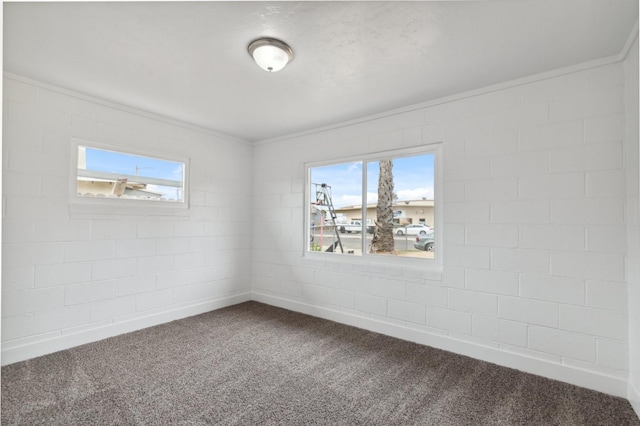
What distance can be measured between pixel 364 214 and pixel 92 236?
2925 mm

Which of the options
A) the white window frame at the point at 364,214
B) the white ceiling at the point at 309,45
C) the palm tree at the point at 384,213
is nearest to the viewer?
the white ceiling at the point at 309,45

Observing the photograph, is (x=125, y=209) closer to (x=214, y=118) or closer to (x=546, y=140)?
(x=214, y=118)

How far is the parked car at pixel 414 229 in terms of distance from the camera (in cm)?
352

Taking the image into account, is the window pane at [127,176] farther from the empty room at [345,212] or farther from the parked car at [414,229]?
the parked car at [414,229]

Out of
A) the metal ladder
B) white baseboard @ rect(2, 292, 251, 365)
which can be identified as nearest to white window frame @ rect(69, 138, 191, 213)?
white baseboard @ rect(2, 292, 251, 365)

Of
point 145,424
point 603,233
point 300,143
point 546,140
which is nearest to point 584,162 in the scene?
point 546,140

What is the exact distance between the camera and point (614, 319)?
8.24 feet

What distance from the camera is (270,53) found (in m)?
2.41

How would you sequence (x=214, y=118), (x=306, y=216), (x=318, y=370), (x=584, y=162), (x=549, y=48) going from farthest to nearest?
1. (x=306, y=216)
2. (x=214, y=118)
3. (x=318, y=370)
4. (x=584, y=162)
5. (x=549, y=48)

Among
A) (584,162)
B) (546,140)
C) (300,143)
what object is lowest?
(584,162)

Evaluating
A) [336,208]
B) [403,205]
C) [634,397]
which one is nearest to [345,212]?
[336,208]

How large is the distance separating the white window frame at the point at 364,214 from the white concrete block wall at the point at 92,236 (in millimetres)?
1186

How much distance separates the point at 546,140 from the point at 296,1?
230cm

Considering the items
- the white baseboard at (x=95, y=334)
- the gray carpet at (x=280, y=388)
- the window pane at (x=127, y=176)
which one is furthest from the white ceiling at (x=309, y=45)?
the gray carpet at (x=280, y=388)
